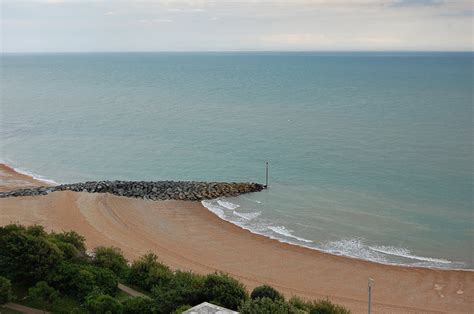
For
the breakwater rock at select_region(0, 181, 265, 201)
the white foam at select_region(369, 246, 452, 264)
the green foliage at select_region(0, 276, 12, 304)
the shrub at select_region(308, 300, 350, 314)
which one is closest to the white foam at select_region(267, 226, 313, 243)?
the white foam at select_region(369, 246, 452, 264)

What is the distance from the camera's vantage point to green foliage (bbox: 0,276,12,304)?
19445 millimetres

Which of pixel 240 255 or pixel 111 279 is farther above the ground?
pixel 111 279

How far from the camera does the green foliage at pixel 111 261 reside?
76.0ft

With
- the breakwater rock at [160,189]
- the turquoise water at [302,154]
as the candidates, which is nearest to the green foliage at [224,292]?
the turquoise water at [302,154]

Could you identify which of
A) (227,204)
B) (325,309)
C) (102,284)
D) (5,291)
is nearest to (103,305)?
(102,284)

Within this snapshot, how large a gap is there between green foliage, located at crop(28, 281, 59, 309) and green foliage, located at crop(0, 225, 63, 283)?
43.8 inches

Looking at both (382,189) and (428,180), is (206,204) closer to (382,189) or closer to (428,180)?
(382,189)

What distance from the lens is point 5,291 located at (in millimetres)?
19531

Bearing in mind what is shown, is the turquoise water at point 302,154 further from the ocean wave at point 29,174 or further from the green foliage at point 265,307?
the green foliage at point 265,307

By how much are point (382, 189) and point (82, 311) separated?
2799cm

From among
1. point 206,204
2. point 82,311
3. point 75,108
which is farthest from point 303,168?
point 75,108

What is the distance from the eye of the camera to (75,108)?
87438mm

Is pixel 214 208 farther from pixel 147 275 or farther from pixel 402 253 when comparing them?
pixel 147 275

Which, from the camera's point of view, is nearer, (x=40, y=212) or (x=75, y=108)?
(x=40, y=212)
